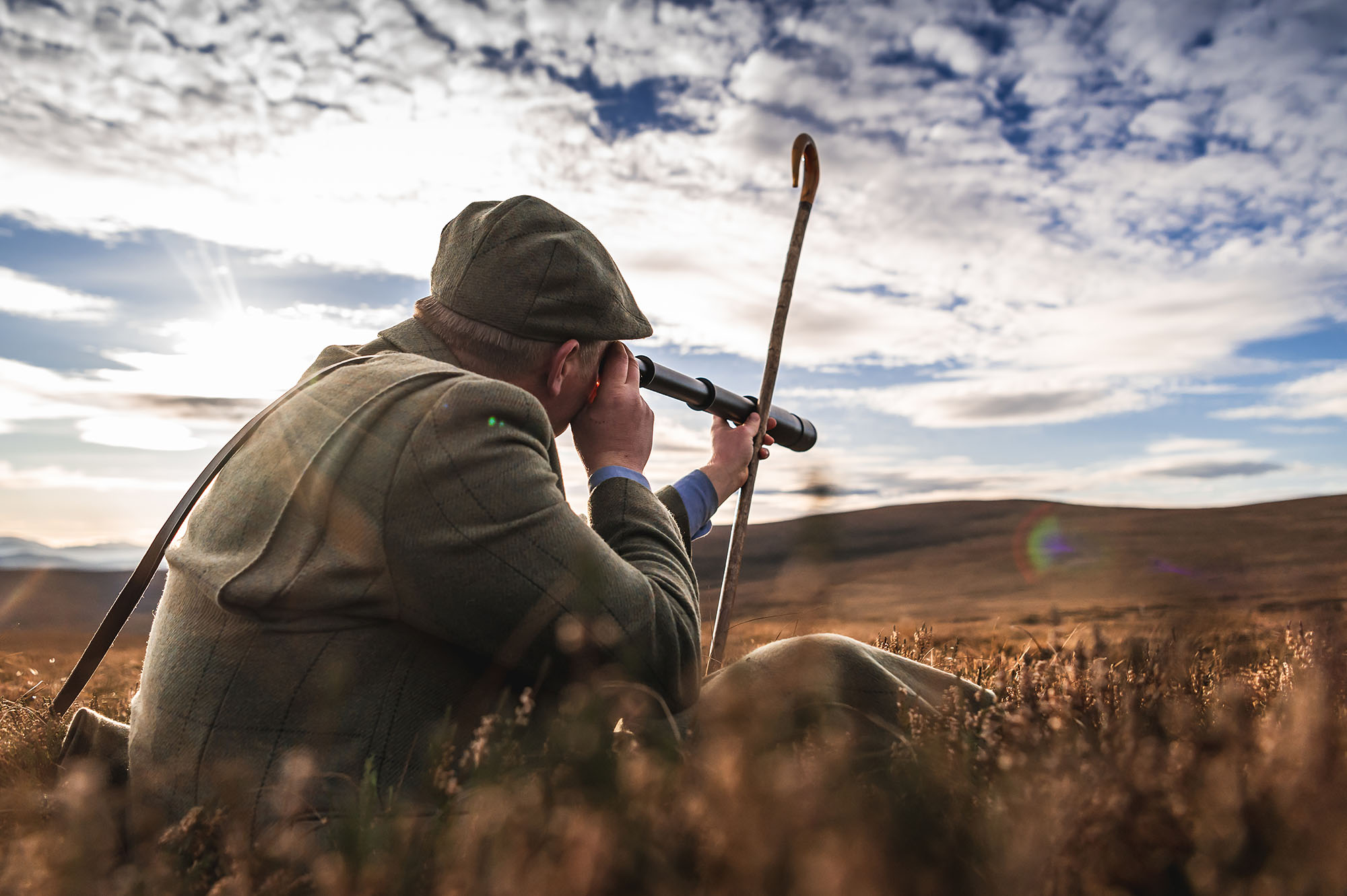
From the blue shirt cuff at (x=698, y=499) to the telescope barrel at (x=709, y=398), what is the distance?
1.29ft

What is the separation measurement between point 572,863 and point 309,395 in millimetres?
1223

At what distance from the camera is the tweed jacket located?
5.06ft

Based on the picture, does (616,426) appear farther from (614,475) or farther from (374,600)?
(374,600)

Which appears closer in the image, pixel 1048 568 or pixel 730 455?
pixel 730 455

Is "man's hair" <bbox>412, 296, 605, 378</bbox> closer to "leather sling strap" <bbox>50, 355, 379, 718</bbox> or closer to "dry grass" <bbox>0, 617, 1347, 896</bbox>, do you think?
"leather sling strap" <bbox>50, 355, 379, 718</bbox>

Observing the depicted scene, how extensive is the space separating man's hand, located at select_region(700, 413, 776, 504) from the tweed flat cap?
843 millimetres

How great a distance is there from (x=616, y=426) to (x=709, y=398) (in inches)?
40.3

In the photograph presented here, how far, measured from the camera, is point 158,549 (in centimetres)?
198

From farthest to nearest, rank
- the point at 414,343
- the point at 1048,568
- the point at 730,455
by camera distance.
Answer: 1. the point at 1048,568
2. the point at 730,455
3. the point at 414,343

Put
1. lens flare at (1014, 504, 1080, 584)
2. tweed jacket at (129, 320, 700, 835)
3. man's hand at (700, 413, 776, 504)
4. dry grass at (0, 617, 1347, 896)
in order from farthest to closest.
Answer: lens flare at (1014, 504, 1080, 584), man's hand at (700, 413, 776, 504), tweed jacket at (129, 320, 700, 835), dry grass at (0, 617, 1347, 896)

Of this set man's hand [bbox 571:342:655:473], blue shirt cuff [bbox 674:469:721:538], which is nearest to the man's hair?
man's hand [bbox 571:342:655:473]

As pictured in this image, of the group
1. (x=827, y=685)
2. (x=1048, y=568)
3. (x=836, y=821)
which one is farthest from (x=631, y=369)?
(x=1048, y=568)

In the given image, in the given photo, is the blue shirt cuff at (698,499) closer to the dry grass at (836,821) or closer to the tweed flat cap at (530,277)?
the tweed flat cap at (530,277)

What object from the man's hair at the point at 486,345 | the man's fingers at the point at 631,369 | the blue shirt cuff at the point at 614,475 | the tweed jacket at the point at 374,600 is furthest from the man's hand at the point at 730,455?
the tweed jacket at the point at 374,600
